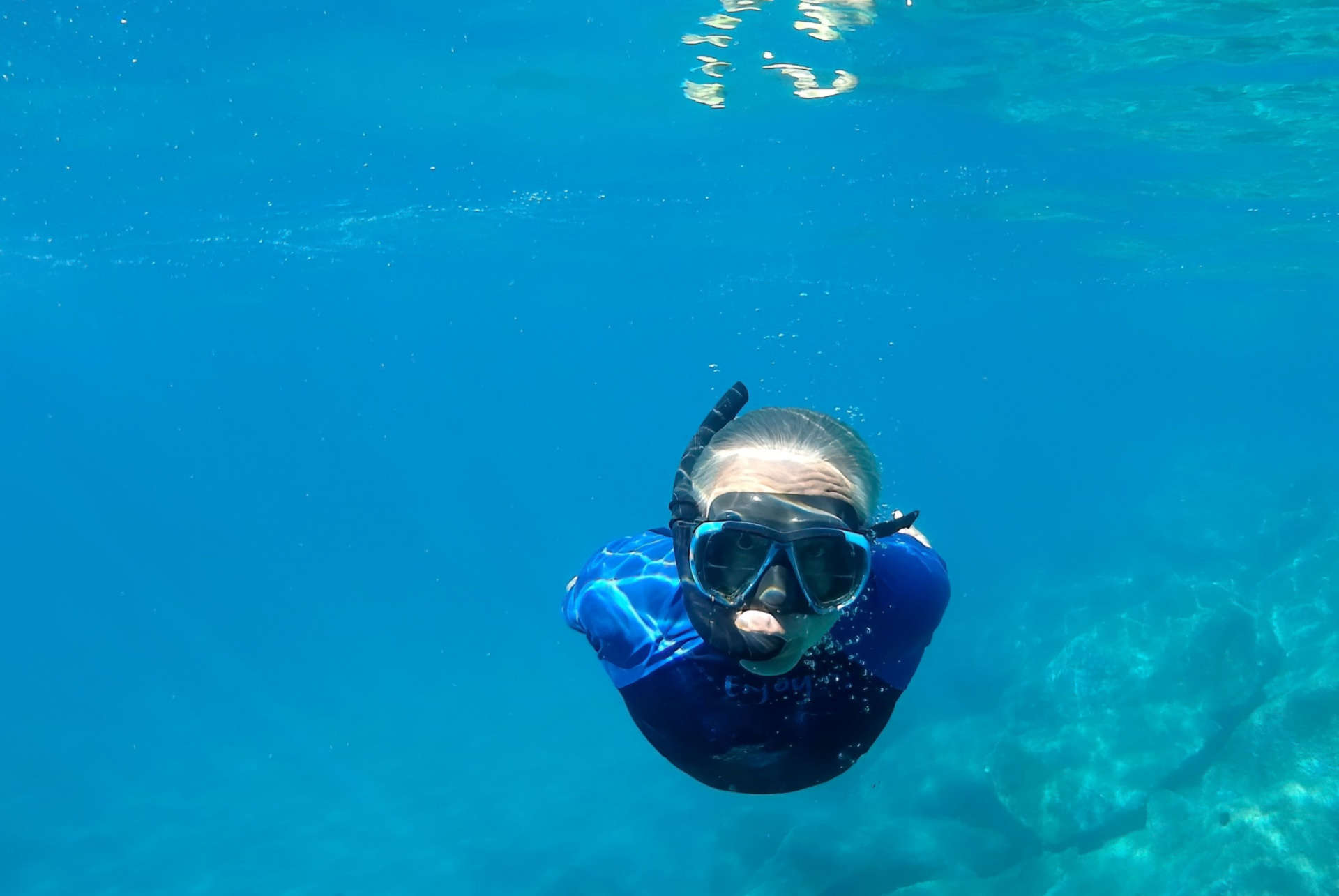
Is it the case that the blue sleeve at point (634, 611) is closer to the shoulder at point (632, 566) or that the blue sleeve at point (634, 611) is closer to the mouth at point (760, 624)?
the shoulder at point (632, 566)

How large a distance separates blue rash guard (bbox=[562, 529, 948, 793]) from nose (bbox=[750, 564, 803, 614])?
0.36m

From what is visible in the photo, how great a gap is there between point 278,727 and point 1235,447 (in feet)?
124

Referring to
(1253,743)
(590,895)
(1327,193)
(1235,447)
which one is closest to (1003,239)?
(1327,193)

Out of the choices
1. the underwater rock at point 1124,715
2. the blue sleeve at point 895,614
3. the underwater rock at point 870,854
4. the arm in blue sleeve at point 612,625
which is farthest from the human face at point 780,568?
the underwater rock at point 1124,715

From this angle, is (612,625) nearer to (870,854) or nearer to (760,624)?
(760,624)

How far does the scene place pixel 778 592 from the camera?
6.50ft

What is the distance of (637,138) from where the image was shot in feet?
63.3

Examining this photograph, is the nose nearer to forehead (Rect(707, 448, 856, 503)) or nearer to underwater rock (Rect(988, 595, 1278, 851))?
forehead (Rect(707, 448, 856, 503))

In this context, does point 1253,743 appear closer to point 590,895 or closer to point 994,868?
point 994,868

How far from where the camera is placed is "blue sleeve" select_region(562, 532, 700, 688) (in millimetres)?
2551

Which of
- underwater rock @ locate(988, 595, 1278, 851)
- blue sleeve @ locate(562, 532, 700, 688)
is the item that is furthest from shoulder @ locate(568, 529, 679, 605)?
underwater rock @ locate(988, 595, 1278, 851)

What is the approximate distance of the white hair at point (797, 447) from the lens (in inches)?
89.5

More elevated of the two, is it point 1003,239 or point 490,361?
point 1003,239

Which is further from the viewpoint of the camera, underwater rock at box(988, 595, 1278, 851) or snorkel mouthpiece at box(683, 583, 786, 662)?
underwater rock at box(988, 595, 1278, 851)
